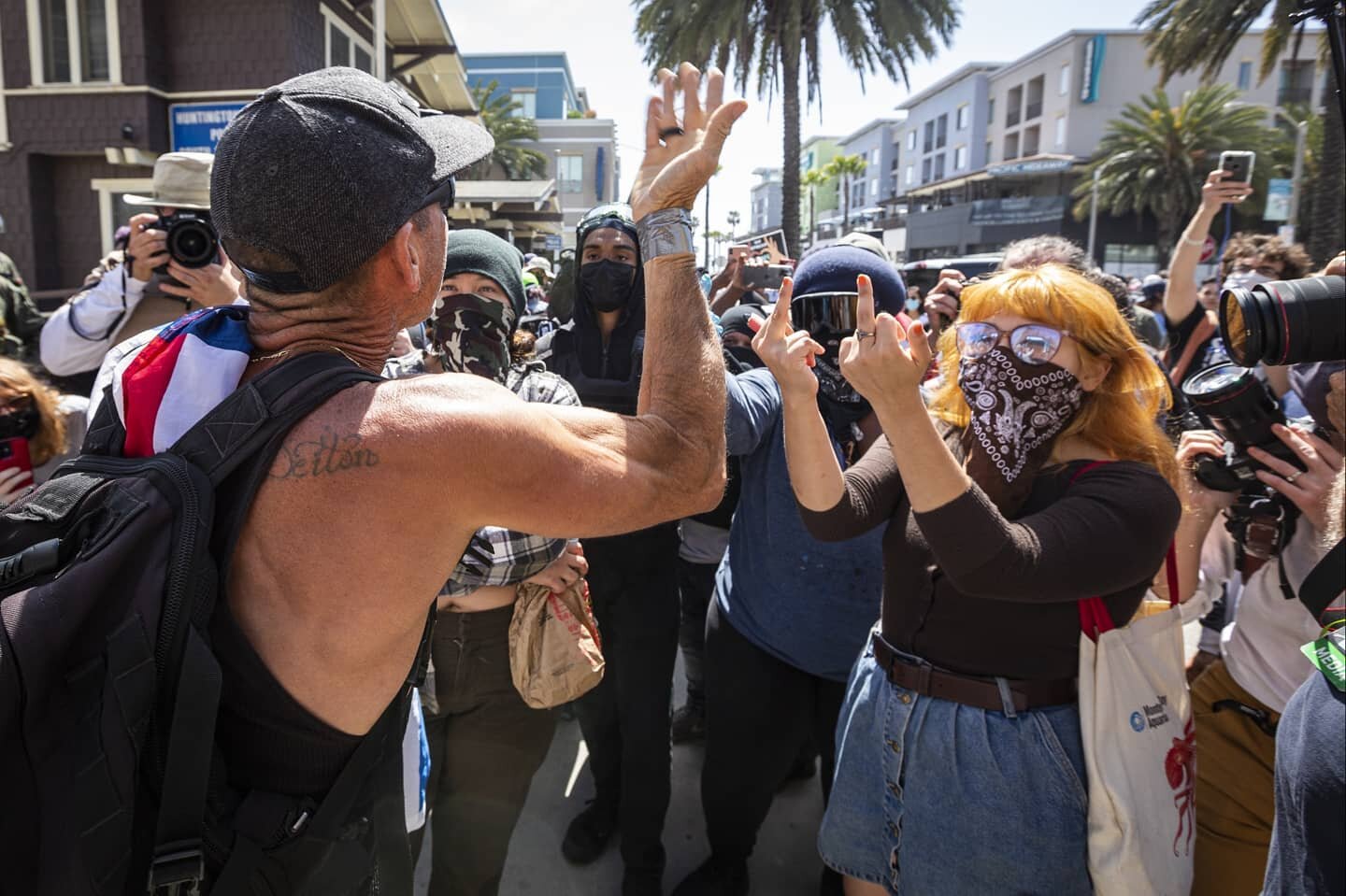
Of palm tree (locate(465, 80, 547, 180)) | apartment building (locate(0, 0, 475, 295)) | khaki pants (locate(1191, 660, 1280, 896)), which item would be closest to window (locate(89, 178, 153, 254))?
apartment building (locate(0, 0, 475, 295))

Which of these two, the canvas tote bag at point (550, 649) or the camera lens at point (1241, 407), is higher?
the camera lens at point (1241, 407)

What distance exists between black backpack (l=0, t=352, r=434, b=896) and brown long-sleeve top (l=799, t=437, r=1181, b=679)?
1182 mm

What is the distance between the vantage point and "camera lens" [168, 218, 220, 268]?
221 cm

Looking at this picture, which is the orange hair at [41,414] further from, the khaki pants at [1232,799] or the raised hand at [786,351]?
the khaki pants at [1232,799]

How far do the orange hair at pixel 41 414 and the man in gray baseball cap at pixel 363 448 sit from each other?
2.08 m

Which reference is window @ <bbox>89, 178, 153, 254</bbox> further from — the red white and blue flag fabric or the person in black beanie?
the red white and blue flag fabric

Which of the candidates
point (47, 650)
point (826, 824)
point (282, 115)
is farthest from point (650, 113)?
point (826, 824)

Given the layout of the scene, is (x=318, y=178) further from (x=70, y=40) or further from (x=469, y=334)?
(x=70, y=40)

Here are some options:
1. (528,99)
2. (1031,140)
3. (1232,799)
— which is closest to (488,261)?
(1232,799)

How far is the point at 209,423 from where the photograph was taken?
112 centimetres

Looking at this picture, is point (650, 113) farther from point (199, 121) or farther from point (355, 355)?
point (199, 121)

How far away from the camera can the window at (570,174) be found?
54094mm

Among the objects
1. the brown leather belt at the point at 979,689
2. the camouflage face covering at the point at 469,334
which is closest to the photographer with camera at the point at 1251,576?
the brown leather belt at the point at 979,689

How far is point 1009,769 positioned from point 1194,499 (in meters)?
1.18
